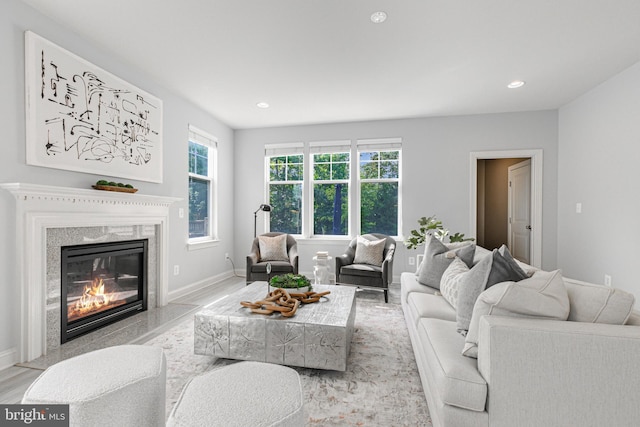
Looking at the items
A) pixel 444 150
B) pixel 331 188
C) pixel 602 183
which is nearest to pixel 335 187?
pixel 331 188

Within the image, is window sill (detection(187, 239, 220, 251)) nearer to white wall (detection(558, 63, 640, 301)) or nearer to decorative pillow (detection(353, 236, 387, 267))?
decorative pillow (detection(353, 236, 387, 267))

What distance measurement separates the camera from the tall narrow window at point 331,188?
17.3 feet

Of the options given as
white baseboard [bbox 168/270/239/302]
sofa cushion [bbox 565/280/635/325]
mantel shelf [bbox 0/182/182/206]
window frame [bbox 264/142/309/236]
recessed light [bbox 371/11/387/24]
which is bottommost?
white baseboard [bbox 168/270/239/302]

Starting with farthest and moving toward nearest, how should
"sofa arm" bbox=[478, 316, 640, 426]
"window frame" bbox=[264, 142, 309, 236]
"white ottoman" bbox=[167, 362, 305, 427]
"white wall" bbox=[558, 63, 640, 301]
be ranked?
1. "window frame" bbox=[264, 142, 309, 236]
2. "white wall" bbox=[558, 63, 640, 301]
3. "sofa arm" bbox=[478, 316, 640, 426]
4. "white ottoman" bbox=[167, 362, 305, 427]

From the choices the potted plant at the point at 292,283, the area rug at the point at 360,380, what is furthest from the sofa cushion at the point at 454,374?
the potted plant at the point at 292,283

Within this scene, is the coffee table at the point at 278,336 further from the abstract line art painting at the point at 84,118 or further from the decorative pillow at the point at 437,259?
the abstract line art painting at the point at 84,118

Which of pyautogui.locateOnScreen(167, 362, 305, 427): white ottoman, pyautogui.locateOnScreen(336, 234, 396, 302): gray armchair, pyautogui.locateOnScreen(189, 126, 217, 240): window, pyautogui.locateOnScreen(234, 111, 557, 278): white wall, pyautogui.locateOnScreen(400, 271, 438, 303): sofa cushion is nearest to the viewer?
pyautogui.locateOnScreen(167, 362, 305, 427): white ottoman

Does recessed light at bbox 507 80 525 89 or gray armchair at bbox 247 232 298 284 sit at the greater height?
recessed light at bbox 507 80 525 89

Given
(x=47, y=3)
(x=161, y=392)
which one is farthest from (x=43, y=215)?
(x=161, y=392)

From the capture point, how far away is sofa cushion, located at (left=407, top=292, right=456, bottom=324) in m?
2.09

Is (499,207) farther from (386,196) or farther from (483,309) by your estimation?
(483,309)

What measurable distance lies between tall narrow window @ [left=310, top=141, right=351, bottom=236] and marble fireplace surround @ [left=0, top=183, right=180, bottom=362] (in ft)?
9.75

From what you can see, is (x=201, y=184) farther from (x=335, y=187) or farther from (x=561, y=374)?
(x=561, y=374)

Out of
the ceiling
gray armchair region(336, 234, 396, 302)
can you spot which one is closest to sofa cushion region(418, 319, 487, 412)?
gray armchair region(336, 234, 396, 302)
